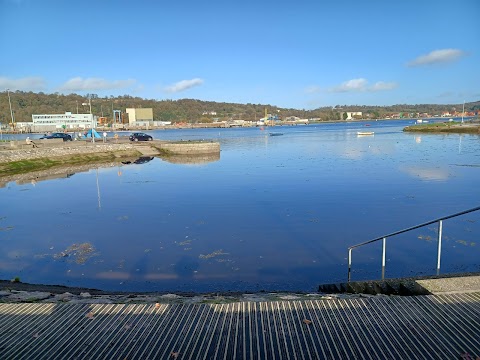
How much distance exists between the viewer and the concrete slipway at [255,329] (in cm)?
421

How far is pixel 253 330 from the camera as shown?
4734 millimetres

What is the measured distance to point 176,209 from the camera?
17531 mm

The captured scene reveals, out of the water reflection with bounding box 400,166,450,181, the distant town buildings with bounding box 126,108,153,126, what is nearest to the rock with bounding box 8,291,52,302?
the water reflection with bounding box 400,166,450,181

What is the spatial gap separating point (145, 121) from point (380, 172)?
15185 centimetres

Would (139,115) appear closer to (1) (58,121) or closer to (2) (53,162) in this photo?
(1) (58,121)

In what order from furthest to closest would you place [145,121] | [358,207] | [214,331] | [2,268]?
[145,121]
[358,207]
[2,268]
[214,331]

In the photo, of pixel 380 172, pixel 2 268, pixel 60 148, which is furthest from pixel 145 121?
pixel 2 268

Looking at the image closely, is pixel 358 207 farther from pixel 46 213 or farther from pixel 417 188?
pixel 46 213

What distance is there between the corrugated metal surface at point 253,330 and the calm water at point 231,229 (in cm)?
375

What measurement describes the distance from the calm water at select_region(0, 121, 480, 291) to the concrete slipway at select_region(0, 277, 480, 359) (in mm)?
3781

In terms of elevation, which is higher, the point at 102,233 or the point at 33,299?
the point at 33,299

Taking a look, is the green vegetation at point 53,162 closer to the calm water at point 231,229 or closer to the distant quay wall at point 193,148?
the distant quay wall at point 193,148

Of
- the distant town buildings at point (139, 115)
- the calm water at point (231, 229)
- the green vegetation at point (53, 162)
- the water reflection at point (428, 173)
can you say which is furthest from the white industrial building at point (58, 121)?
the water reflection at point (428, 173)

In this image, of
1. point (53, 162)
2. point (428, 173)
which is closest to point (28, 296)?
point (428, 173)
